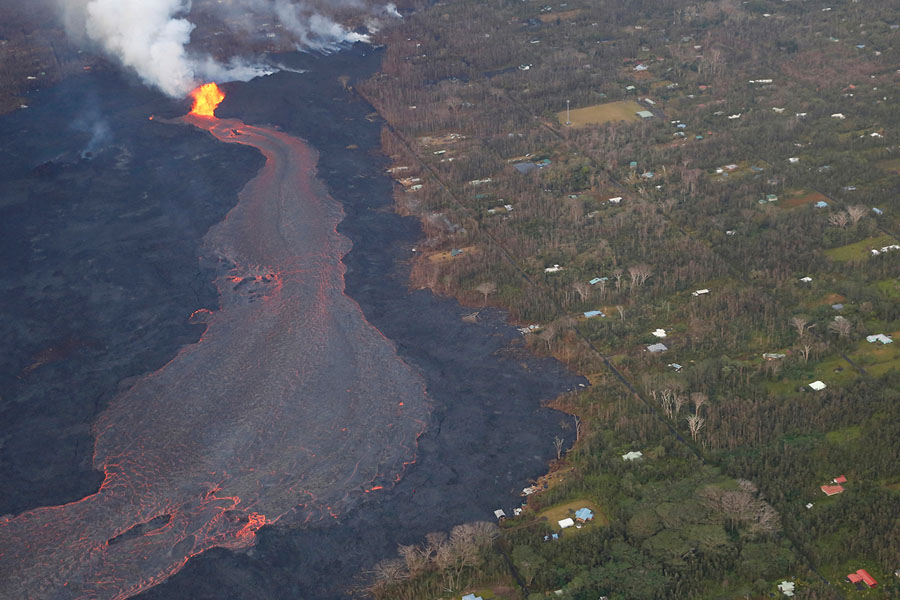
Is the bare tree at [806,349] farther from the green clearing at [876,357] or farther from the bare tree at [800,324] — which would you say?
the green clearing at [876,357]

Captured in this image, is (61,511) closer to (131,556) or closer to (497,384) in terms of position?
(131,556)

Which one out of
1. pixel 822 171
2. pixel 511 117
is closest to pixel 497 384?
pixel 822 171

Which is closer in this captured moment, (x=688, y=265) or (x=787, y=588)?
(x=787, y=588)

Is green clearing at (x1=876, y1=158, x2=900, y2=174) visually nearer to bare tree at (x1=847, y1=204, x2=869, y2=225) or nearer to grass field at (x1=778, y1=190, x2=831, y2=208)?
grass field at (x1=778, y1=190, x2=831, y2=208)

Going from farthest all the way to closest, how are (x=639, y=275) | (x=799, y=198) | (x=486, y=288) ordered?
(x=799, y=198) → (x=486, y=288) → (x=639, y=275)

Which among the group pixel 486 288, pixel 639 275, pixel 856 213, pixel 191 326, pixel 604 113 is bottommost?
pixel 604 113

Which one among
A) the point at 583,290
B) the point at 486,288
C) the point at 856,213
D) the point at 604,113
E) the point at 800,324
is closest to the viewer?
the point at 800,324

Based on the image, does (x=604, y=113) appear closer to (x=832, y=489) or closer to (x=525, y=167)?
(x=525, y=167)

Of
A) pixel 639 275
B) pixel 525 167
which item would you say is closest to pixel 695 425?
pixel 639 275

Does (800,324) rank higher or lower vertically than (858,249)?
higher
